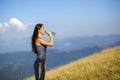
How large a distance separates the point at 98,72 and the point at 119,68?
1.11m

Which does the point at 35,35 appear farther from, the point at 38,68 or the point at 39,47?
the point at 38,68

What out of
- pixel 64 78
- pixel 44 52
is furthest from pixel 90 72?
pixel 44 52

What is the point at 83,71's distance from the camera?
16.0 m

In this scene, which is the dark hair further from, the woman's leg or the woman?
the woman's leg

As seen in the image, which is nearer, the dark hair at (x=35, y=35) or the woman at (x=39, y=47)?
the woman at (x=39, y=47)

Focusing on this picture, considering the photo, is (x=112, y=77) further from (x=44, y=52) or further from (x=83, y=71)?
(x=44, y=52)

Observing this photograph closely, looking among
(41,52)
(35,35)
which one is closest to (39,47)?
(41,52)

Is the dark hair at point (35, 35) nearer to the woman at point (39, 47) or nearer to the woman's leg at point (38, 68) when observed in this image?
the woman at point (39, 47)

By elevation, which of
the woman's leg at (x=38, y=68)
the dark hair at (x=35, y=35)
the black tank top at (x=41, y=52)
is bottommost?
the woman's leg at (x=38, y=68)

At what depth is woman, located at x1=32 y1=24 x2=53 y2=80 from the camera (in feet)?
34.9

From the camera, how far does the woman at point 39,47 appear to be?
1062 centimetres

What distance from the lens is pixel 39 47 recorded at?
10.7m

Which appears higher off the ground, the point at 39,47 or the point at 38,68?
the point at 39,47

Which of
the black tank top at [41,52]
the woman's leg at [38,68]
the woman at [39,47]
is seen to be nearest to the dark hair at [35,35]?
the woman at [39,47]
